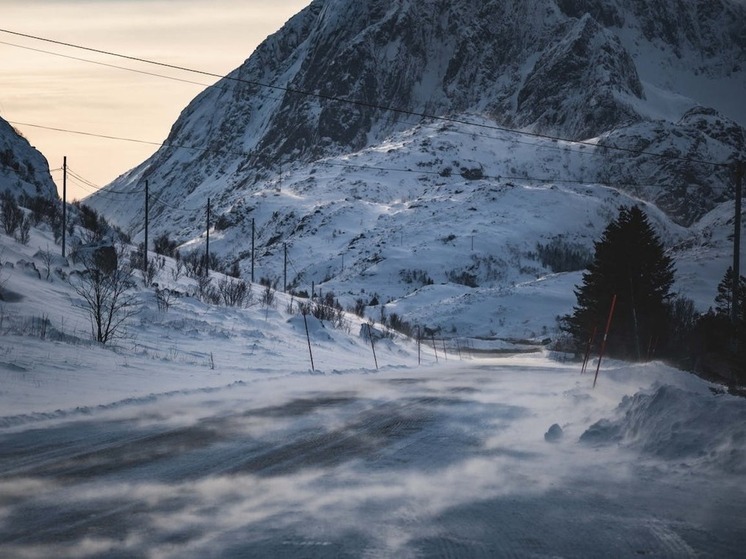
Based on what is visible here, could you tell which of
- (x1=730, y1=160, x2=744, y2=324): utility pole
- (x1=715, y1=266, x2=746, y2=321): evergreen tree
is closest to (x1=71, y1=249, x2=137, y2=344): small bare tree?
(x1=715, y1=266, x2=746, y2=321): evergreen tree

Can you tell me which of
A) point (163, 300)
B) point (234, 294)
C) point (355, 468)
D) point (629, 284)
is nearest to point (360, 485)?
point (355, 468)

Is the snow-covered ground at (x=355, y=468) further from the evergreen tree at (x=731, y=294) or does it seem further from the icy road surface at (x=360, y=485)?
the evergreen tree at (x=731, y=294)

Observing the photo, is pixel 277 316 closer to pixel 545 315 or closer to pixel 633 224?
pixel 633 224

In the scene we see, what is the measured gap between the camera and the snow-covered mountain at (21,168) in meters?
48.3

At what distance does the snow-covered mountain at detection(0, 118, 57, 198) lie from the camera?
159 feet

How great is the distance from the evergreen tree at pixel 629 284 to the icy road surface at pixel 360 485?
30285 mm

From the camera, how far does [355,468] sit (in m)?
7.98

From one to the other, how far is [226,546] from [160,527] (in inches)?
25.5

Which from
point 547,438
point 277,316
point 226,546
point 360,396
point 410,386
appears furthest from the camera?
point 277,316

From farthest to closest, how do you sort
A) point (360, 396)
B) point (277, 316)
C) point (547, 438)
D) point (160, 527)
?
point (277, 316) < point (360, 396) < point (547, 438) < point (160, 527)

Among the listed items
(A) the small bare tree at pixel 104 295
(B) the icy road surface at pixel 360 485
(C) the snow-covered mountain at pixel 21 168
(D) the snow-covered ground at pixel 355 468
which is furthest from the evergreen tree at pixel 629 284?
(C) the snow-covered mountain at pixel 21 168

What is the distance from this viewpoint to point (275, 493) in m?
6.89

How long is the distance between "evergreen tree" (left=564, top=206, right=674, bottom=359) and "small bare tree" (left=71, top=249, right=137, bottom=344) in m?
22.8

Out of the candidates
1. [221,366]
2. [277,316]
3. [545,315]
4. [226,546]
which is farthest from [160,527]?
[545,315]
